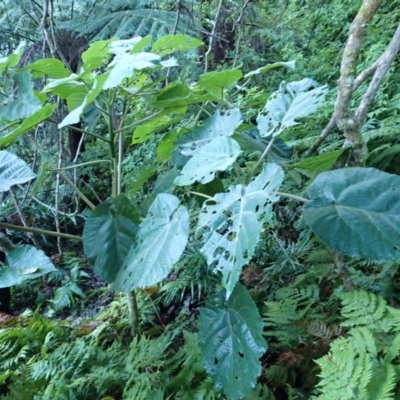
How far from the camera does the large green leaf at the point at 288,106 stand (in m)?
1.05

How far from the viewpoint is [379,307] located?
102cm

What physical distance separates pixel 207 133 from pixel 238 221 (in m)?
0.49

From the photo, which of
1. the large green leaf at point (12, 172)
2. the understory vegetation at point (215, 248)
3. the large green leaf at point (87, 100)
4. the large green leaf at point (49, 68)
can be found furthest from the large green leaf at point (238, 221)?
the large green leaf at point (49, 68)

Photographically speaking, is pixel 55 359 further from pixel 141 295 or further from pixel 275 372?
pixel 275 372

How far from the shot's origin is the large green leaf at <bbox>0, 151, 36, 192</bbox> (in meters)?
1.01

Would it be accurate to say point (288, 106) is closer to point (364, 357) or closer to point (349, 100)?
point (349, 100)

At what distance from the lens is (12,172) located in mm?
1053

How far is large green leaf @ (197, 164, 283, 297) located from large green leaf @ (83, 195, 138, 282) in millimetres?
323

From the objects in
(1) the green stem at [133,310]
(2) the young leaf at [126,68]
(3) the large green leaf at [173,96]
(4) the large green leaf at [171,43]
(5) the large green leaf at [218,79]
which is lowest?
(1) the green stem at [133,310]

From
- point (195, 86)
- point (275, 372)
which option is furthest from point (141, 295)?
point (195, 86)

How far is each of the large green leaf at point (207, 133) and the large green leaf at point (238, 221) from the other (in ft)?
0.84

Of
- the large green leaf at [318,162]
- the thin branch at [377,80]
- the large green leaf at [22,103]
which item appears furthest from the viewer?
the thin branch at [377,80]

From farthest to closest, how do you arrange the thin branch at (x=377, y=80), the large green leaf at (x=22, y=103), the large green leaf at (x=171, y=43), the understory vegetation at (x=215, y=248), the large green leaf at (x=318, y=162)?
the thin branch at (x=377, y=80) → the large green leaf at (x=171, y=43) → the large green leaf at (x=22, y=103) → the large green leaf at (x=318, y=162) → the understory vegetation at (x=215, y=248)

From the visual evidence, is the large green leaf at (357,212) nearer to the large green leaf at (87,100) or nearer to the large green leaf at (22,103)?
the large green leaf at (87,100)
